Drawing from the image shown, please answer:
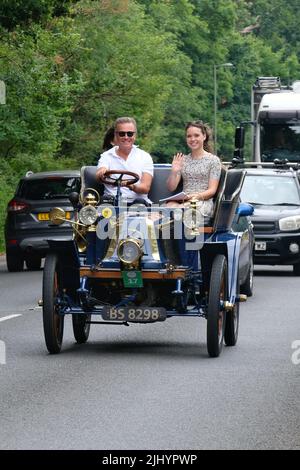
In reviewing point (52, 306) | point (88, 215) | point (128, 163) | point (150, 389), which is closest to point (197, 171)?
point (128, 163)

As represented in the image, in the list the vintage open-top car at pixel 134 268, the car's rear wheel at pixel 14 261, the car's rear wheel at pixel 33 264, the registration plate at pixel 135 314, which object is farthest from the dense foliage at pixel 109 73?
the registration plate at pixel 135 314

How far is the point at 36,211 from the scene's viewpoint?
26734mm

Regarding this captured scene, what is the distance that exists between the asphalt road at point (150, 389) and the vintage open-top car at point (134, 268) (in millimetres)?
381

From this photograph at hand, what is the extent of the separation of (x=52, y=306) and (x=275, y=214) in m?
13.7

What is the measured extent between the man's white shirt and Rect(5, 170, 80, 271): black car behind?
487 inches

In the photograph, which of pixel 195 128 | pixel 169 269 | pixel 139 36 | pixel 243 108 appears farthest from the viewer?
pixel 243 108

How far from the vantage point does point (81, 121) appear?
51406 mm

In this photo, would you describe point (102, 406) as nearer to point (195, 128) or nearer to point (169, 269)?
point (169, 269)

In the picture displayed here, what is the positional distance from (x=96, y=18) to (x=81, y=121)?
10.7ft

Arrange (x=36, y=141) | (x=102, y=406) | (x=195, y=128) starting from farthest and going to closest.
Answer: (x=36, y=141), (x=195, y=128), (x=102, y=406)

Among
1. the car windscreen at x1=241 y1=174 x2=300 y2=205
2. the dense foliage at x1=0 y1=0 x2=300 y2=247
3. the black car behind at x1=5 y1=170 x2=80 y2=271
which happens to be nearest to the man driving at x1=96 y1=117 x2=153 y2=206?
the black car behind at x1=5 y1=170 x2=80 y2=271

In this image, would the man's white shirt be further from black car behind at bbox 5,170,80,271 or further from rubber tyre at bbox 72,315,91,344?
black car behind at bbox 5,170,80,271

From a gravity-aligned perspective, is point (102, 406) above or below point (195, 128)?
below
